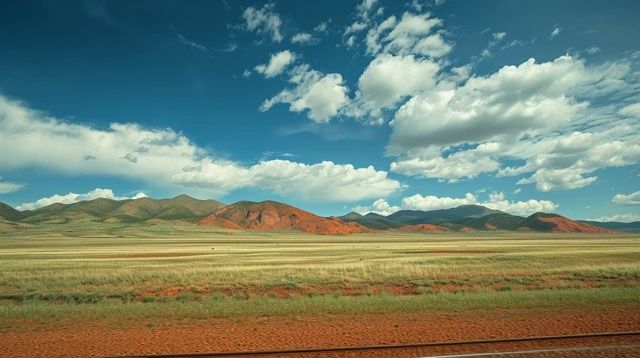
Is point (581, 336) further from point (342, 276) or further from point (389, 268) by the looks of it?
point (389, 268)

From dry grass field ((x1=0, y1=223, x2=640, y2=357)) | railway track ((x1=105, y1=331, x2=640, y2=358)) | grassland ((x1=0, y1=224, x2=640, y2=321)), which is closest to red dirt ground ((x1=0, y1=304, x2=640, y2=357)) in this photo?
dry grass field ((x1=0, y1=223, x2=640, y2=357))

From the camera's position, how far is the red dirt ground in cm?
1347

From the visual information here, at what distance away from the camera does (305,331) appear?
15.7 meters

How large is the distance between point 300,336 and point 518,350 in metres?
7.21

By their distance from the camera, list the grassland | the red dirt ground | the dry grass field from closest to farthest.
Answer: the red dirt ground → the dry grass field → the grassland

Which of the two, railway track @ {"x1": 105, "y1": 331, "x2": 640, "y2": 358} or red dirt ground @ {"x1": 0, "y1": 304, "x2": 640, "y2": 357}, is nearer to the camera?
railway track @ {"x1": 105, "y1": 331, "x2": 640, "y2": 358}

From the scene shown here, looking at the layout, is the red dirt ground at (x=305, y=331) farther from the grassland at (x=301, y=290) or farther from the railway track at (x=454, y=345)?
the grassland at (x=301, y=290)

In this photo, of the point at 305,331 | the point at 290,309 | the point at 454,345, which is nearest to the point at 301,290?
the point at 290,309

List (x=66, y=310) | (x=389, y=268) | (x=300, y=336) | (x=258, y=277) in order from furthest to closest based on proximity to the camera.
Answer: (x=389, y=268)
(x=258, y=277)
(x=66, y=310)
(x=300, y=336)

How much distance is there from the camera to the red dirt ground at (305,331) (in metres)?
13.5

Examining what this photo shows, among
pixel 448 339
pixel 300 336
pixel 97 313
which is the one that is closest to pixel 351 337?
pixel 300 336

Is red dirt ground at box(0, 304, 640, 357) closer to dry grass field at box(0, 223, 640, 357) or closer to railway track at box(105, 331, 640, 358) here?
dry grass field at box(0, 223, 640, 357)

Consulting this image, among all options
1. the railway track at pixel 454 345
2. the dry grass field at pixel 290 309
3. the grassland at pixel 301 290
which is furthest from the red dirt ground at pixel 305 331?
the grassland at pixel 301 290

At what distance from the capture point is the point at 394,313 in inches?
736
